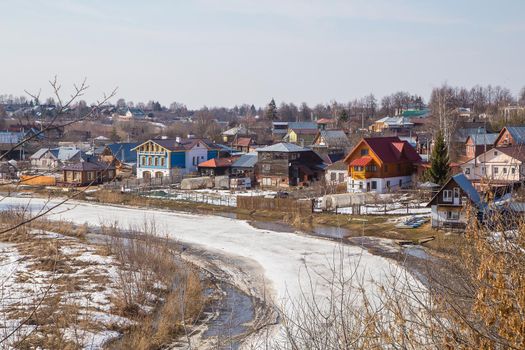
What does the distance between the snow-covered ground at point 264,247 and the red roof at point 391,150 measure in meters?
11.3

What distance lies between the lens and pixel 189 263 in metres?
22.1

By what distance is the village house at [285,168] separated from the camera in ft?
140

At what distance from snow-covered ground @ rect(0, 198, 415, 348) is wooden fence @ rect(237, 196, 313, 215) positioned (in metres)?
2.58

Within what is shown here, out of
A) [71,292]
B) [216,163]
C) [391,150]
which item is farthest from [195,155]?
[71,292]

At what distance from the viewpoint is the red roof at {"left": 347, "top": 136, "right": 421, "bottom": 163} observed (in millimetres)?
39125

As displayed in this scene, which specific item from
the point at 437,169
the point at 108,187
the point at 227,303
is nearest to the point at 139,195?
the point at 108,187

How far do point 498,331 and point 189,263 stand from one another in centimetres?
1734

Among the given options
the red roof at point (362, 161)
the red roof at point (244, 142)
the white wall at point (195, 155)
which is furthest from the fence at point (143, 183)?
the red roof at point (244, 142)

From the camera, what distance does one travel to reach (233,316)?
1630cm

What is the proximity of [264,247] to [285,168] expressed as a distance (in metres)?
17.6

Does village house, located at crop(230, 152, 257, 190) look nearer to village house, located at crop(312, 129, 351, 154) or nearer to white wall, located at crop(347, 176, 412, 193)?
white wall, located at crop(347, 176, 412, 193)

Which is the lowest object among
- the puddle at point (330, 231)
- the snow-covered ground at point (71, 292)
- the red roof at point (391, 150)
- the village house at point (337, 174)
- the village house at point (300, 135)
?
the snow-covered ground at point (71, 292)

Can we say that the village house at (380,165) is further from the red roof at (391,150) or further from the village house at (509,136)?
the village house at (509,136)

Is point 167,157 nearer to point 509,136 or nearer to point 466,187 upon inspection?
point 509,136
